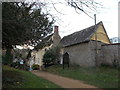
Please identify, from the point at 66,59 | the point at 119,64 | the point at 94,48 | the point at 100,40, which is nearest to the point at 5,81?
the point at 119,64

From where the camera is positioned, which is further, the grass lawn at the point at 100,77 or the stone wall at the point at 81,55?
the stone wall at the point at 81,55

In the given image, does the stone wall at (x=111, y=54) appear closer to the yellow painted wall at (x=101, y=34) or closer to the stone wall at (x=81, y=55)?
the stone wall at (x=81, y=55)

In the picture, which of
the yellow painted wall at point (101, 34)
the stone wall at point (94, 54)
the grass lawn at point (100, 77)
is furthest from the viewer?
the yellow painted wall at point (101, 34)

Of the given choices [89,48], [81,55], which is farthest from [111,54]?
[81,55]

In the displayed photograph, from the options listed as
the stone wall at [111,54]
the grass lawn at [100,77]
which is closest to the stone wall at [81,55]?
the stone wall at [111,54]

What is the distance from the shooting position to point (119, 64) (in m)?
19.3

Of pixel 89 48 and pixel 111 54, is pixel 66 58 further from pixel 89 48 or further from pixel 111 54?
pixel 111 54

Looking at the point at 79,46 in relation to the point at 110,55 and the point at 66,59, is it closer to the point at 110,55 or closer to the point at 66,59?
the point at 66,59

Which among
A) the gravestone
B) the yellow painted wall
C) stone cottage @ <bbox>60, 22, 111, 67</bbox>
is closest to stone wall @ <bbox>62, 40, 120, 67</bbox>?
stone cottage @ <bbox>60, 22, 111, 67</bbox>

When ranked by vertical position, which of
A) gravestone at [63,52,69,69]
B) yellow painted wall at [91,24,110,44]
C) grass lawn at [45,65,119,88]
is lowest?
grass lawn at [45,65,119,88]

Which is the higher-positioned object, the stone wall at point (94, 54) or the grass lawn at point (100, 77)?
the stone wall at point (94, 54)

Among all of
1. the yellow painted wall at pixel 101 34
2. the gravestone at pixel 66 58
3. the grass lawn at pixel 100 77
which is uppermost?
the yellow painted wall at pixel 101 34

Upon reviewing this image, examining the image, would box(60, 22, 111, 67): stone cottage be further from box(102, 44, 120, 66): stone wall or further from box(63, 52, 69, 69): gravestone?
box(102, 44, 120, 66): stone wall

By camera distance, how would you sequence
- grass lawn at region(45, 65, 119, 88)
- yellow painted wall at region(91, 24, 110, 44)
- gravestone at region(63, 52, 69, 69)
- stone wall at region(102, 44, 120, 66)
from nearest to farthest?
grass lawn at region(45, 65, 119, 88)
stone wall at region(102, 44, 120, 66)
yellow painted wall at region(91, 24, 110, 44)
gravestone at region(63, 52, 69, 69)
